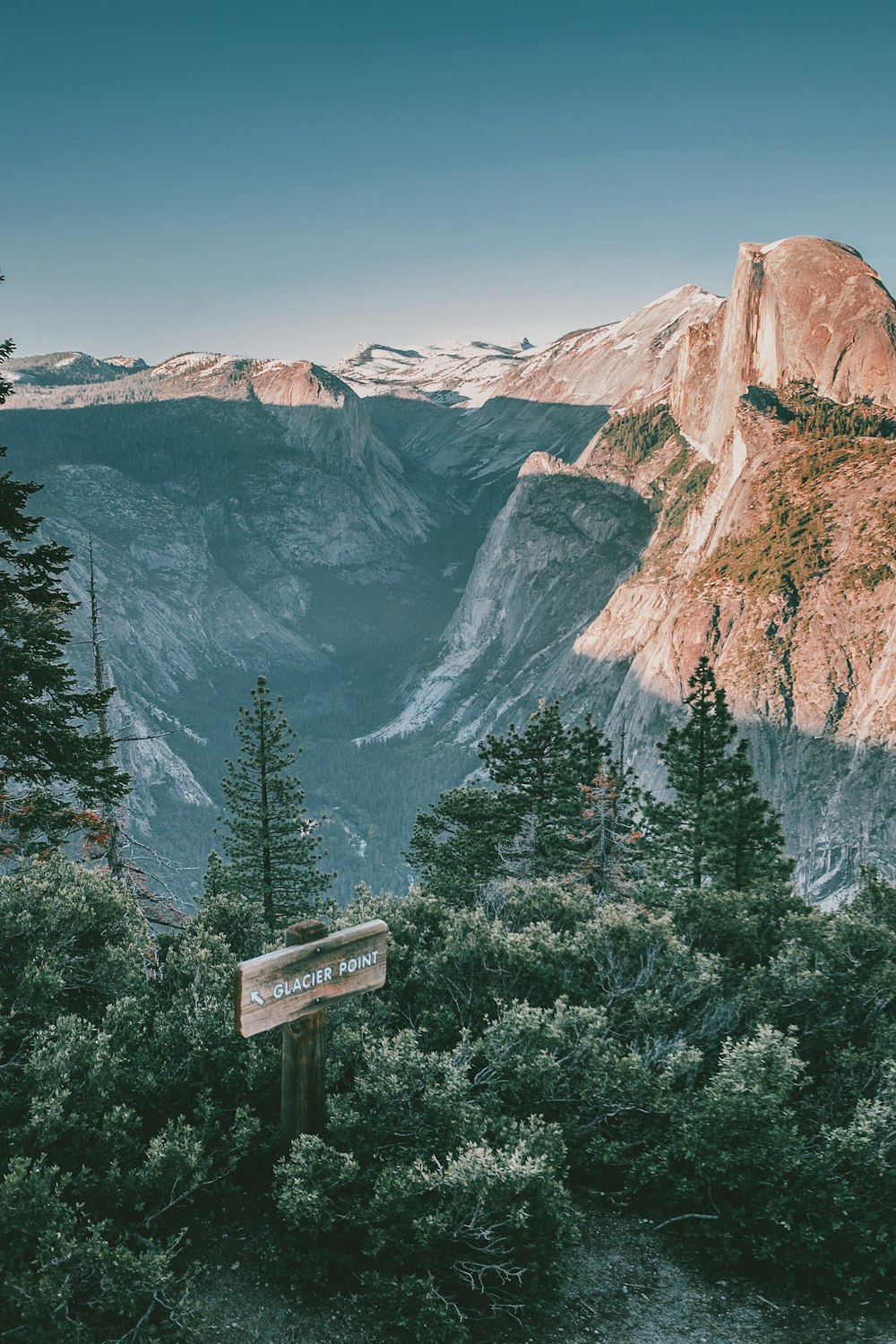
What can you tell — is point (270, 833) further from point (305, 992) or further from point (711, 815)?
point (305, 992)

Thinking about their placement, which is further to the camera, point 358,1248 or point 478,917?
point 478,917

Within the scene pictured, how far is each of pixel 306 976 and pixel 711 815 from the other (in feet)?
62.9

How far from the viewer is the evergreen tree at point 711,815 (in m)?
24.2

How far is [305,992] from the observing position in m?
7.43

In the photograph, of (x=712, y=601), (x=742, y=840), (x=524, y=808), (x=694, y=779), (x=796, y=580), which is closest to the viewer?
(x=742, y=840)

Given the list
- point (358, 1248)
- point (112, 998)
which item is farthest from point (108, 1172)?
point (112, 998)

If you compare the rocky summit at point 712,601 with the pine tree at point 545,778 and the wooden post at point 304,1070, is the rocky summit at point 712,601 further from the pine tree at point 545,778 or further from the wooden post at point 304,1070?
the wooden post at point 304,1070

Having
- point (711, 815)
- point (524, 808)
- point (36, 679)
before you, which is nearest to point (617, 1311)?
point (36, 679)

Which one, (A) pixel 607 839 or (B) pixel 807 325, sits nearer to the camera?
(A) pixel 607 839

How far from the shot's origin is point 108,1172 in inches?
276

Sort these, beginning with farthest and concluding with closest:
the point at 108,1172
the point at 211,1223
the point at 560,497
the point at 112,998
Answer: the point at 560,497, the point at 112,998, the point at 211,1223, the point at 108,1172

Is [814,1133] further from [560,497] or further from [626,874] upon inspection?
[560,497]

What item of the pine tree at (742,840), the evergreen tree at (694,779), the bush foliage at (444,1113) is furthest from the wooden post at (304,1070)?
the evergreen tree at (694,779)

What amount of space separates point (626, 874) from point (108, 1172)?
20.4 m
